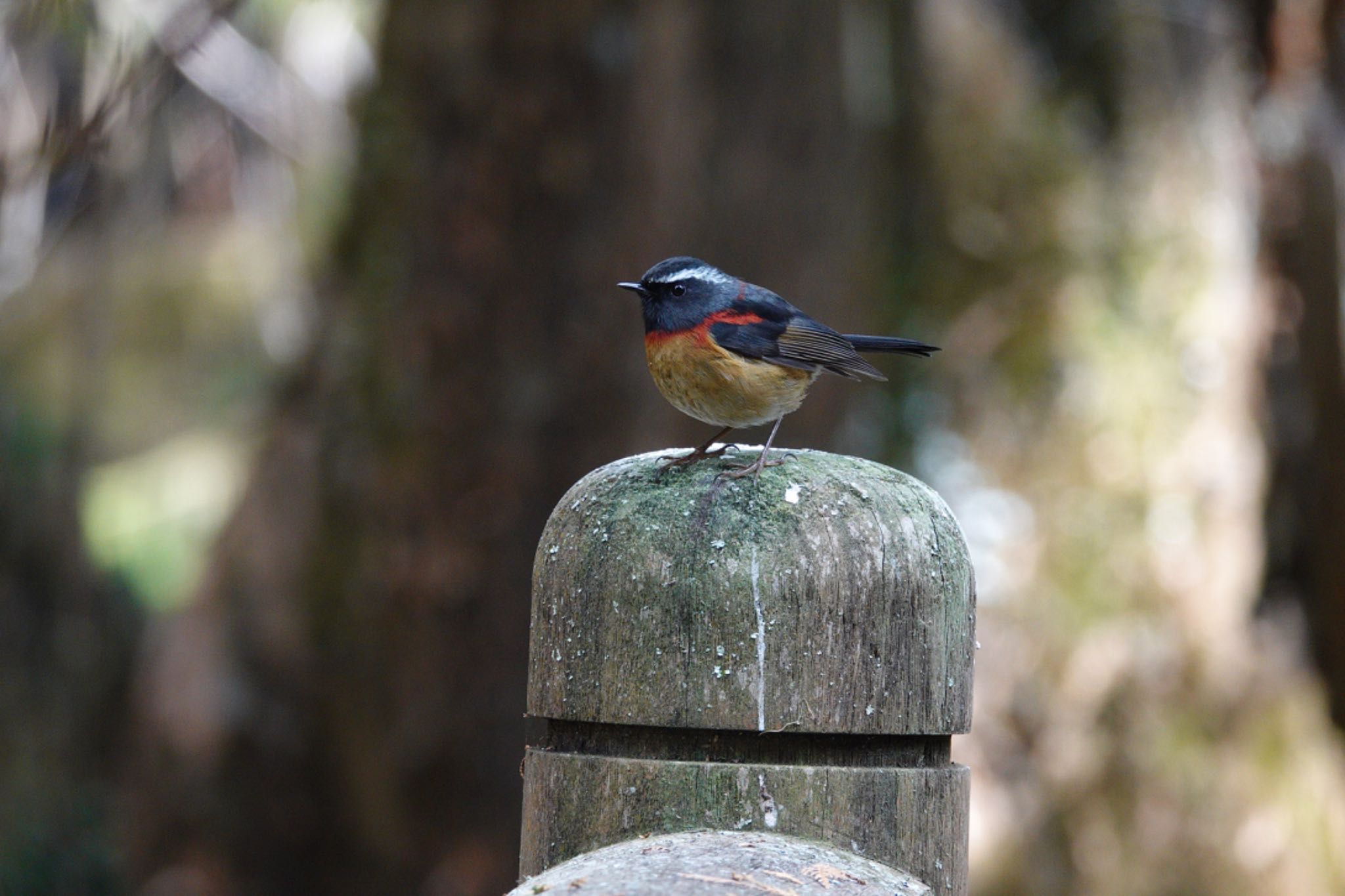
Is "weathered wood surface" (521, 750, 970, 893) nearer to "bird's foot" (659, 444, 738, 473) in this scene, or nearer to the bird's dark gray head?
"bird's foot" (659, 444, 738, 473)

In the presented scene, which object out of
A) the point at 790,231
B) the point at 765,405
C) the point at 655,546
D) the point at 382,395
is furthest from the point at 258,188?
the point at 655,546

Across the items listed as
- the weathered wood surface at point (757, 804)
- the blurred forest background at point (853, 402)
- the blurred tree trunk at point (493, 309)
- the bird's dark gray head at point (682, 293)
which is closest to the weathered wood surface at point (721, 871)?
the weathered wood surface at point (757, 804)

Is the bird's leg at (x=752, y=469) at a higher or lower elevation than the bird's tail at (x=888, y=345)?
lower

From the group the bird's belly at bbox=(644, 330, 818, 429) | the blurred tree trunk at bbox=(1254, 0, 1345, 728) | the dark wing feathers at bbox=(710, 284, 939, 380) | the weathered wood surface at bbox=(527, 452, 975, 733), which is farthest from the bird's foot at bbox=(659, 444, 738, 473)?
the blurred tree trunk at bbox=(1254, 0, 1345, 728)

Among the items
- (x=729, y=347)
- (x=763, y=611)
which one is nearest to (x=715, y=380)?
(x=729, y=347)

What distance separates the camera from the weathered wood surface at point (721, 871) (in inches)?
72.6

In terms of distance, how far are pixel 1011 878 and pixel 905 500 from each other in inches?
219

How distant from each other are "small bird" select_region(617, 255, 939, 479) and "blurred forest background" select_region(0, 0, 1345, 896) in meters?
3.92

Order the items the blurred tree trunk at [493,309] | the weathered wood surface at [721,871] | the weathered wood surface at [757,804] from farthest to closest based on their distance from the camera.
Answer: the blurred tree trunk at [493,309], the weathered wood surface at [757,804], the weathered wood surface at [721,871]

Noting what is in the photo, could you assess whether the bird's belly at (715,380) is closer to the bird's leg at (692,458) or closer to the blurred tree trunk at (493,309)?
A: the bird's leg at (692,458)

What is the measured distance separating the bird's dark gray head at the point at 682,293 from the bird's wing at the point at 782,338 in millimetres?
54

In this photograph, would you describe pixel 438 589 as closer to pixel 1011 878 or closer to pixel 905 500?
pixel 1011 878

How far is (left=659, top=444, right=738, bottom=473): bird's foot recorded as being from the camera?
243 cm

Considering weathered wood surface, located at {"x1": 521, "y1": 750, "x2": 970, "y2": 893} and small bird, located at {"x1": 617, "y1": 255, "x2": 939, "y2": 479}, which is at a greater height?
small bird, located at {"x1": 617, "y1": 255, "x2": 939, "y2": 479}
